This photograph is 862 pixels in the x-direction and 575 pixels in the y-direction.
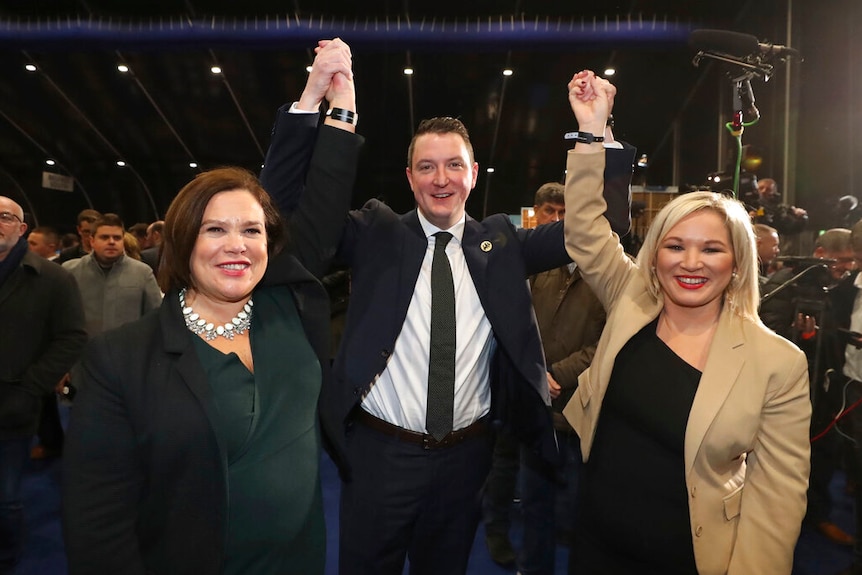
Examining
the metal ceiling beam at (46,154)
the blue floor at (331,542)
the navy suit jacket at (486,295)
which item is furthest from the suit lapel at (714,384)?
the metal ceiling beam at (46,154)

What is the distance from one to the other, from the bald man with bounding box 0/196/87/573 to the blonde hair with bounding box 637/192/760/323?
248cm

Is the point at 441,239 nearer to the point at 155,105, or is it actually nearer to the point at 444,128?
the point at 444,128

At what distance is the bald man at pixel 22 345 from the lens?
2.48m

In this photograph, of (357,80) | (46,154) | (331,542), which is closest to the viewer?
(331,542)

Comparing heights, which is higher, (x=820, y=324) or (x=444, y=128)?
(x=444, y=128)

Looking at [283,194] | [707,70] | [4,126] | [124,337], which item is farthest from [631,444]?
[4,126]

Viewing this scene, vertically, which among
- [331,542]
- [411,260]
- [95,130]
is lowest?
[331,542]

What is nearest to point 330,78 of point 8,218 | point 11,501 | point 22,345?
point 8,218

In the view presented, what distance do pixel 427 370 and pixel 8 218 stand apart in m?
2.02

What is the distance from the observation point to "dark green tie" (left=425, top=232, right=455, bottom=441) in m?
1.71

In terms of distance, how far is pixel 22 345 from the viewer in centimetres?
253

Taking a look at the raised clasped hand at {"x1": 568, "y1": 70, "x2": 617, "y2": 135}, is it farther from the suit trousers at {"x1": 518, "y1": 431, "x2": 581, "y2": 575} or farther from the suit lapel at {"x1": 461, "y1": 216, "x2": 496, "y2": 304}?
the suit trousers at {"x1": 518, "y1": 431, "x2": 581, "y2": 575}

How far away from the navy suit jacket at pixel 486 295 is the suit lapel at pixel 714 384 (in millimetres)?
406

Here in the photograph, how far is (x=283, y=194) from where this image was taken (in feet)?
4.75
